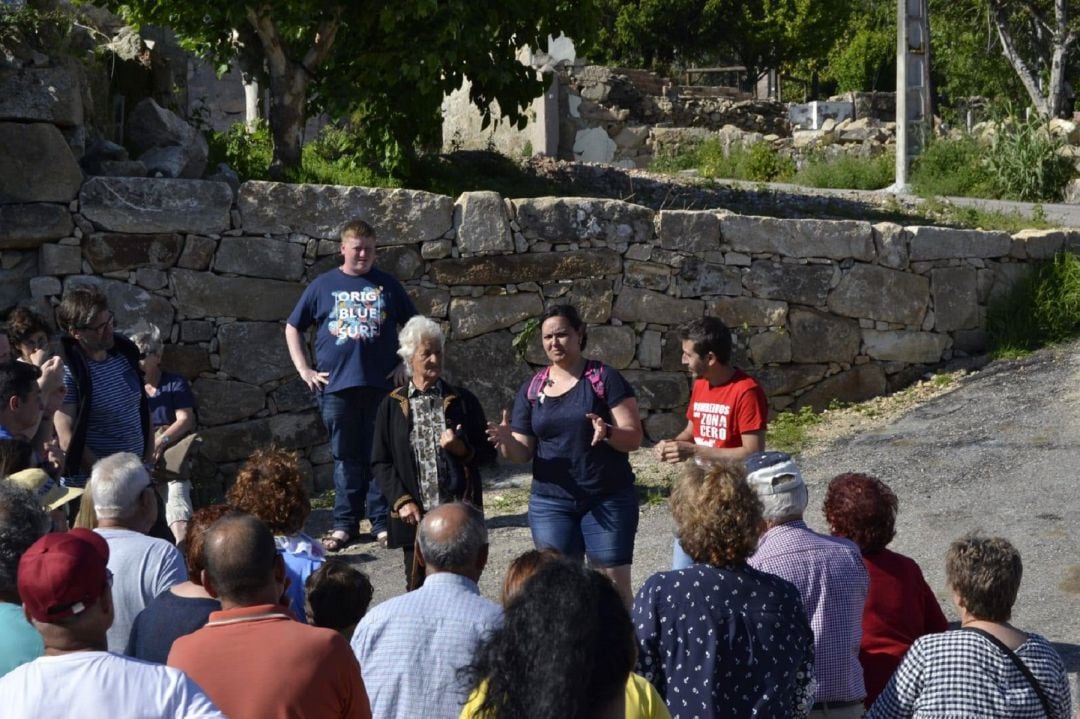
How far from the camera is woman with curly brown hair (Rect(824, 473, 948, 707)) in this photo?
3.77m

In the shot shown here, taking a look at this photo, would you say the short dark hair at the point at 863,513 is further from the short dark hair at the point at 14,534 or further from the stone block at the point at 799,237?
the stone block at the point at 799,237

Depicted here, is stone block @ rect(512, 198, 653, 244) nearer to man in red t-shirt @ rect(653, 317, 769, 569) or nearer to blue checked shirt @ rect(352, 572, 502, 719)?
man in red t-shirt @ rect(653, 317, 769, 569)

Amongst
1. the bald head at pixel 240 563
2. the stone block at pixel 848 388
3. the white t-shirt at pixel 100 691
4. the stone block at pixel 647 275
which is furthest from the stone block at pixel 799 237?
the white t-shirt at pixel 100 691

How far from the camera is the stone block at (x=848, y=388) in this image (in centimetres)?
910

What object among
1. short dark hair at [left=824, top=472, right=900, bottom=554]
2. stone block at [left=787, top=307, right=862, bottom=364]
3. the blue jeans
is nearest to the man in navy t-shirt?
the blue jeans

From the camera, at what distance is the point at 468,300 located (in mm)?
8242

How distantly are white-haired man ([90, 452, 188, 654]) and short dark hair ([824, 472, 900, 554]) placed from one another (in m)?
1.89

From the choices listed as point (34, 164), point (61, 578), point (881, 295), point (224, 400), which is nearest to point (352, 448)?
point (224, 400)

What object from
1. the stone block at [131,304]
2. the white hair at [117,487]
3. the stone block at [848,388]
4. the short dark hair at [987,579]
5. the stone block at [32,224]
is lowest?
the stone block at [848,388]

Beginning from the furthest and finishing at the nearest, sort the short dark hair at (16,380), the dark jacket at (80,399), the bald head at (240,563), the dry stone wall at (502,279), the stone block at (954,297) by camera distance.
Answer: the stone block at (954,297) < the dry stone wall at (502,279) < the dark jacket at (80,399) < the short dark hair at (16,380) < the bald head at (240,563)

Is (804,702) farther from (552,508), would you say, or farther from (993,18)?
(993,18)

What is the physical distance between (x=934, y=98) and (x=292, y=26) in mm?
21948

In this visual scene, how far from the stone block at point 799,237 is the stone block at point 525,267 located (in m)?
0.85

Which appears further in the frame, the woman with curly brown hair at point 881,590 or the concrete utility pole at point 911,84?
the concrete utility pole at point 911,84
